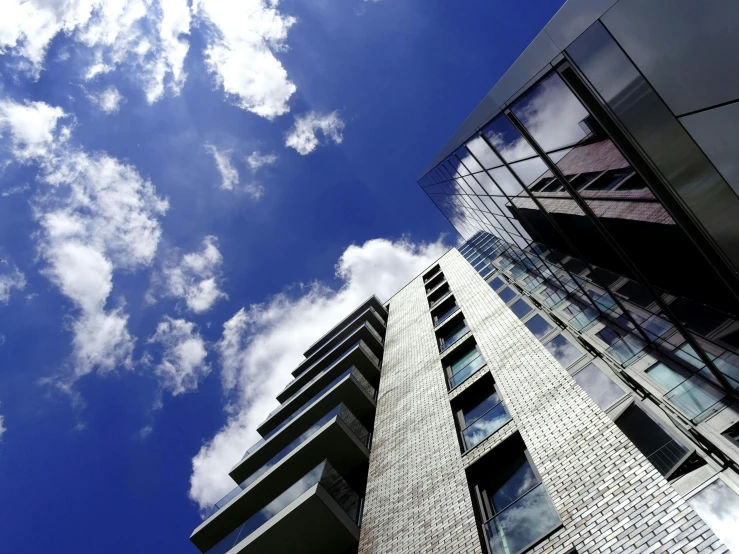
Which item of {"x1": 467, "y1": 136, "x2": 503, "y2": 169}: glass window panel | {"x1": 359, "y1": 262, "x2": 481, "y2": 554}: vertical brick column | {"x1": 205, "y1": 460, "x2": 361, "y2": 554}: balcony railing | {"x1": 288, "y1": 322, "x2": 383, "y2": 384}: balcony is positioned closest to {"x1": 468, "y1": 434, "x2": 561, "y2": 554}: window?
{"x1": 359, "y1": 262, "x2": 481, "y2": 554}: vertical brick column

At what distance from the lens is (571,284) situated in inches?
465

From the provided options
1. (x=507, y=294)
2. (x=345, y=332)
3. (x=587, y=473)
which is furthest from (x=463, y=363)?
(x=345, y=332)

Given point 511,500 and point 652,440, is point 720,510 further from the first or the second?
point 511,500

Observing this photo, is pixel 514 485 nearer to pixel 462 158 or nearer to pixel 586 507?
pixel 586 507

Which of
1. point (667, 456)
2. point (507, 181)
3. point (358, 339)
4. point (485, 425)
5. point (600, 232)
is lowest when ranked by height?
point (667, 456)

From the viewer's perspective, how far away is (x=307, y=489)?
34.9ft

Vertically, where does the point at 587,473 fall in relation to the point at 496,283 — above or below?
below

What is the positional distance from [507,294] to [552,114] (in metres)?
10.3

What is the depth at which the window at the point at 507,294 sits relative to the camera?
15.8 m

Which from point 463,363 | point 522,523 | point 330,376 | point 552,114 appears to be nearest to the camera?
point 552,114

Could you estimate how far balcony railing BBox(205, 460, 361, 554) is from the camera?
35.3ft

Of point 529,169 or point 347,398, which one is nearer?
point 529,169

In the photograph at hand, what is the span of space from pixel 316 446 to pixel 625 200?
10.7m

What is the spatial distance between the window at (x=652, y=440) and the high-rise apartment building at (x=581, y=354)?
3cm
